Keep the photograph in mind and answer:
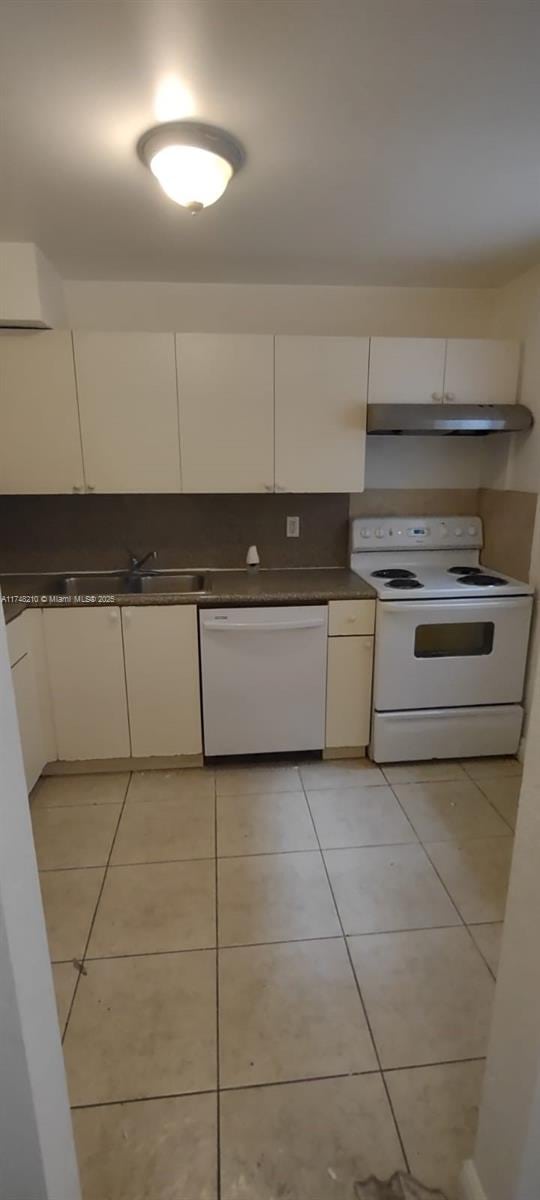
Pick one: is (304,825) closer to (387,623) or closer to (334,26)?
(387,623)

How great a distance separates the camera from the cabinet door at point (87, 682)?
2412 millimetres

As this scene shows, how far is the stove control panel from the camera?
2.89 m

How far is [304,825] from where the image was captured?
2260mm

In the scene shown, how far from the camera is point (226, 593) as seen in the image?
2459 mm

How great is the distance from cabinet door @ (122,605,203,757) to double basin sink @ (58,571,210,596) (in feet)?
1.34

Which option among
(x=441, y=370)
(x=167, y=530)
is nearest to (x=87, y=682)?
(x=167, y=530)

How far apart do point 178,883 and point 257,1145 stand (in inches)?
32.5

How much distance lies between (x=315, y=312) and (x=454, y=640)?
178 cm

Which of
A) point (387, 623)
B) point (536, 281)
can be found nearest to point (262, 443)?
point (387, 623)

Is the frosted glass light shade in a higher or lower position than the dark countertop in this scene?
higher

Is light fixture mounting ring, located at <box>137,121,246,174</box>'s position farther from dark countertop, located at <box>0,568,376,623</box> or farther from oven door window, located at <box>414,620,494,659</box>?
oven door window, located at <box>414,620,494,659</box>

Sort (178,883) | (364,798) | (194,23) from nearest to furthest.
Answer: (194,23) < (178,883) < (364,798)

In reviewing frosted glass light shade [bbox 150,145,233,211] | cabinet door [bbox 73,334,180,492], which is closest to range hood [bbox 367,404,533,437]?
cabinet door [bbox 73,334,180,492]

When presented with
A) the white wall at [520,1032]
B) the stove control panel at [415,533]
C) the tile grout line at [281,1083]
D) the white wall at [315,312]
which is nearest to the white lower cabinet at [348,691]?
the stove control panel at [415,533]
